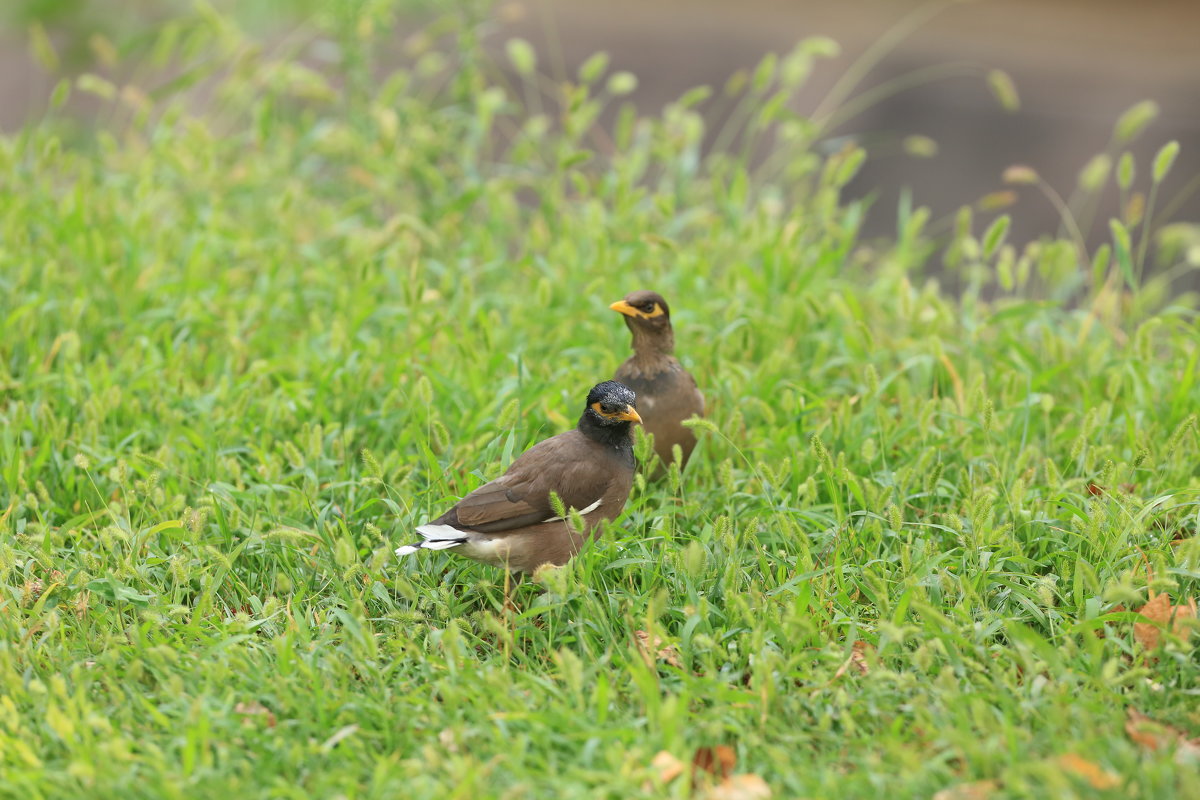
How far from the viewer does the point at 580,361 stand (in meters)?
4.57

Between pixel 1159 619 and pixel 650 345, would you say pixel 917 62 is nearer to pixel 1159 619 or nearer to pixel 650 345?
pixel 650 345

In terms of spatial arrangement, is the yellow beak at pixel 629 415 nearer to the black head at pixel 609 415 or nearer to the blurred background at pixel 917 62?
the black head at pixel 609 415

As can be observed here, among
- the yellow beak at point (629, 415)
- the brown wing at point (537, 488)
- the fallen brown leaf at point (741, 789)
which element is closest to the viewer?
the fallen brown leaf at point (741, 789)

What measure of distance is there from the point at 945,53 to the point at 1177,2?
79.7 inches

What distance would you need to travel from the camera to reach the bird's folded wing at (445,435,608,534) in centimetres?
327

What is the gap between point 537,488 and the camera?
131 inches

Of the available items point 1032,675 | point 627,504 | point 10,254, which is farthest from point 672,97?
point 1032,675

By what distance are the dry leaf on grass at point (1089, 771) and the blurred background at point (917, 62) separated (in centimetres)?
559

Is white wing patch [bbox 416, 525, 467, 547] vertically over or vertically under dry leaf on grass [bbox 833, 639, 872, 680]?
over

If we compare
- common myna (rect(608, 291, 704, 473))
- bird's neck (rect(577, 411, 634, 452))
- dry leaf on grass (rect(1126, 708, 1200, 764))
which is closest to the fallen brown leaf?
dry leaf on grass (rect(1126, 708, 1200, 764))

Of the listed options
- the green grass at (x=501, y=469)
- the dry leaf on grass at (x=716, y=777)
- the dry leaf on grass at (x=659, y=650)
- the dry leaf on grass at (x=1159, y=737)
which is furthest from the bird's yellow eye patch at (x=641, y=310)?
the dry leaf on grass at (x=1159, y=737)

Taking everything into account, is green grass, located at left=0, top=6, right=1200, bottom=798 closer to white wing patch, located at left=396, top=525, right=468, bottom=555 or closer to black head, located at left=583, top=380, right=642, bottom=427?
white wing patch, located at left=396, top=525, right=468, bottom=555

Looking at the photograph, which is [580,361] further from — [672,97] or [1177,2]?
[1177,2]

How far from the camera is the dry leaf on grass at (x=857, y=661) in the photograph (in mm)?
2875
